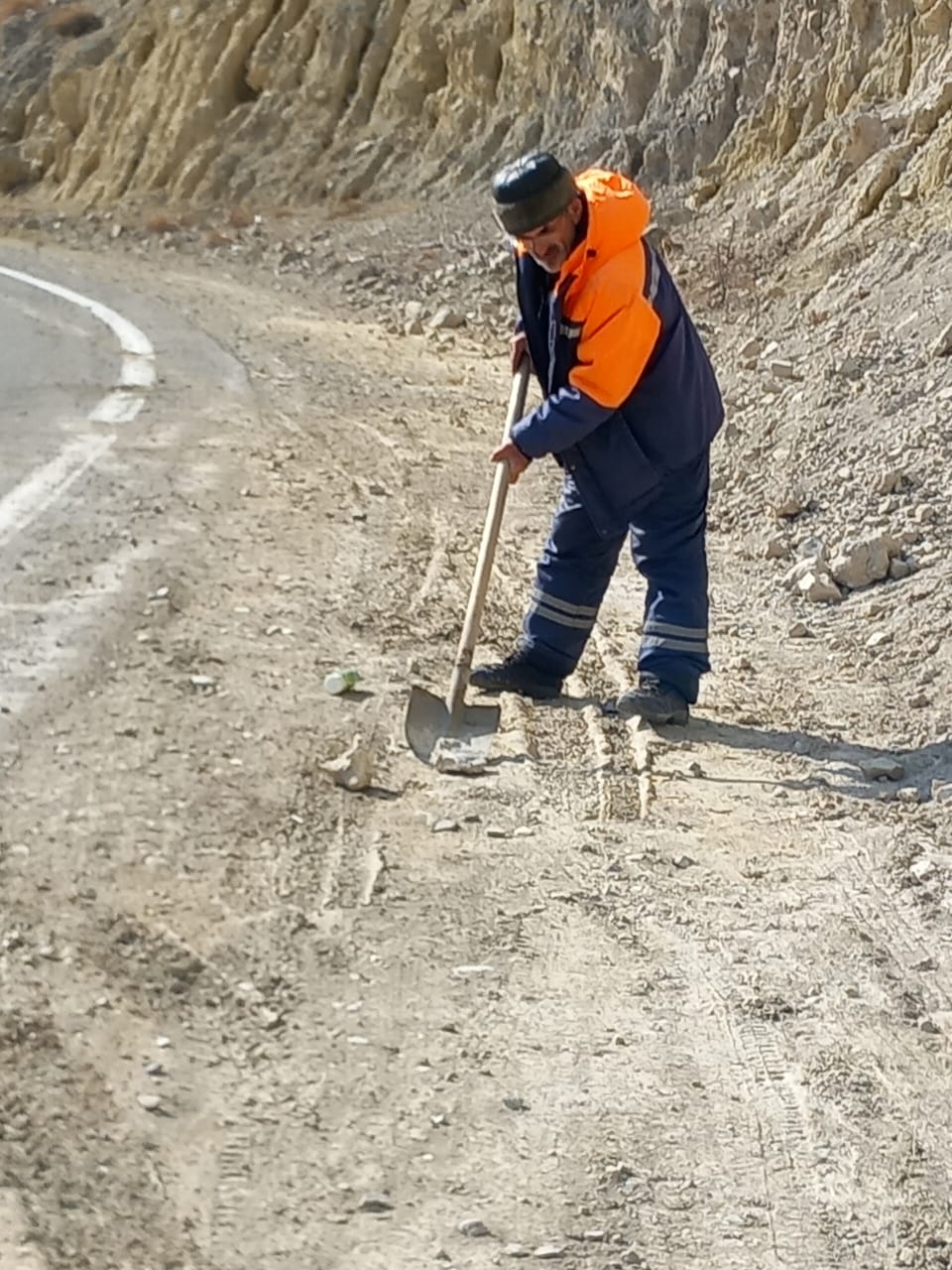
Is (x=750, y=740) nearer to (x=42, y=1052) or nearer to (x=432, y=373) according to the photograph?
(x=42, y=1052)

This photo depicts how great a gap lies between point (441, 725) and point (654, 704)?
2.36ft

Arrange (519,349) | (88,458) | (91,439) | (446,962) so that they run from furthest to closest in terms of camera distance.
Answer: (91,439) → (88,458) → (519,349) → (446,962)

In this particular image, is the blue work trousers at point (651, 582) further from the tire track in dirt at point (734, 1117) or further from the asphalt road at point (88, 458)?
the asphalt road at point (88, 458)

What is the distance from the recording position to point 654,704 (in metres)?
5.98

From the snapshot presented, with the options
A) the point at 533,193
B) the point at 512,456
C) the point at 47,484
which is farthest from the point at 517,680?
the point at 47,484

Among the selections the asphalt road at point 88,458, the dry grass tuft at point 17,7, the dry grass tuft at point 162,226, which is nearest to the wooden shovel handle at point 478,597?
the asphalt road at point 88,458

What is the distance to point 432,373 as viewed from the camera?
1260 centimetres

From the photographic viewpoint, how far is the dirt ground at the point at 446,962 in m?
3.36

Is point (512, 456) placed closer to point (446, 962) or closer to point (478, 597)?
point (478, 597)

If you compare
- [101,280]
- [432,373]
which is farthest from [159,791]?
[101,280]

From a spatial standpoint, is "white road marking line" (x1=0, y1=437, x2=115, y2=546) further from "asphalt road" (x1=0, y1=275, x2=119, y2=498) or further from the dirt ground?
the dirt ground

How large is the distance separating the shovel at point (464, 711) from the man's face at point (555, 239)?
0.58m

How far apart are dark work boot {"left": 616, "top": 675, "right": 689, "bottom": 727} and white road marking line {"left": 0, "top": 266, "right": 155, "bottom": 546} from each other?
2646 millimetres

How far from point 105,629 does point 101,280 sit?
11441 mm
